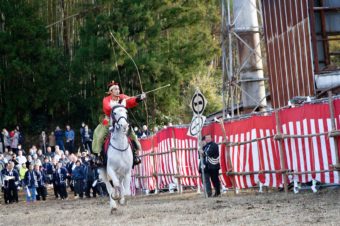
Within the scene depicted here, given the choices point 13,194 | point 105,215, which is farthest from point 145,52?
point 105,215

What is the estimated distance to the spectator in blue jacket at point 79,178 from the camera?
37.3 metres

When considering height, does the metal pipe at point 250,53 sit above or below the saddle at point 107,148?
above

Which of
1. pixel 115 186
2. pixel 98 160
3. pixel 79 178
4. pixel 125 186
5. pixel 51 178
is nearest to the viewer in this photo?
pixel 115 186

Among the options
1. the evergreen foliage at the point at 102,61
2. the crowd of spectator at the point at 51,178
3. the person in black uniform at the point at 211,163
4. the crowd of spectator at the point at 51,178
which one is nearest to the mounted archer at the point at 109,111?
the person in black uniform at the point at 211,163

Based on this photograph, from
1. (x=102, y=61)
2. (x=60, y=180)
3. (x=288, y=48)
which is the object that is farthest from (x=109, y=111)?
(x=102, y=61)

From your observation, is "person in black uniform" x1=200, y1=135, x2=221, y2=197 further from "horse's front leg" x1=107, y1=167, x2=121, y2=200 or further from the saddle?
"horse's front leg" x1=107, y1=167, x2=121, y2=200

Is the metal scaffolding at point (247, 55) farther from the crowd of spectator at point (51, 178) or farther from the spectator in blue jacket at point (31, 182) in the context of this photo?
the spectator in blue jacket at point (31, 182)

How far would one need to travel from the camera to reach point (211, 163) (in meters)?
23.8

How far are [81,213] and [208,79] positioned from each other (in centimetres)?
3724

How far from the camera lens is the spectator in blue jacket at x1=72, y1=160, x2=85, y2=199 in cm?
3728

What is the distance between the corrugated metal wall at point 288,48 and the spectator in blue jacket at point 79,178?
9149 millimetres

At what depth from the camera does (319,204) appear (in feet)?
55.9

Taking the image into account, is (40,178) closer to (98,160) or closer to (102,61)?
(102,61)

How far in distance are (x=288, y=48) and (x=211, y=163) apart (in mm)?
8236
